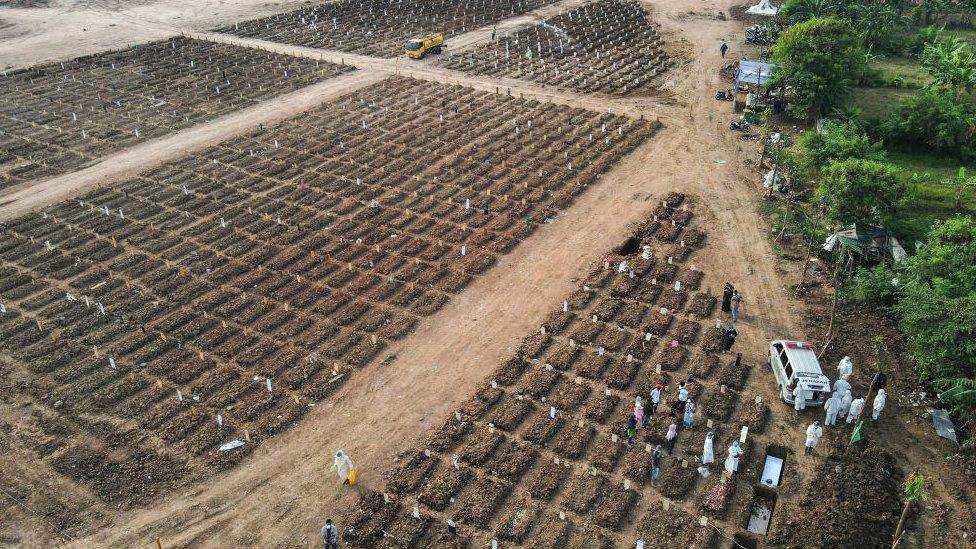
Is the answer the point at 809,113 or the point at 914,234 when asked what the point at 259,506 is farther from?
the point at 809,113

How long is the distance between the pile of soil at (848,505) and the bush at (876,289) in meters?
6.90

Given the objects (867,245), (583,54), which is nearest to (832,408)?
(867,245)

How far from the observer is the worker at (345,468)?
17.5m

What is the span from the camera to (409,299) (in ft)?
81.0

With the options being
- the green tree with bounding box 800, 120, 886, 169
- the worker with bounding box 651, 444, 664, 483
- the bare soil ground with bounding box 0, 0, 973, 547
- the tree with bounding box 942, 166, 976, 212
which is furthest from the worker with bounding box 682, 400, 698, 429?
the tree with bounding box 942, 166, 976, 212

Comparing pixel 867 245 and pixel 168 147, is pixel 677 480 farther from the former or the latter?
pixel 168 147

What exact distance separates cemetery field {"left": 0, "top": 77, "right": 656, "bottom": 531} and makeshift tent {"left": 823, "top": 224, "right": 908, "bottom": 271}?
437 inches

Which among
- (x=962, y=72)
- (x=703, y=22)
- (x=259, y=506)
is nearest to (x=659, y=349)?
(x=259, y=506)

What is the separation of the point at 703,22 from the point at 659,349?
146ft

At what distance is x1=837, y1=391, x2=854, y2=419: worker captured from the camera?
61.9ft

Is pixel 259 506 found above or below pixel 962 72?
below

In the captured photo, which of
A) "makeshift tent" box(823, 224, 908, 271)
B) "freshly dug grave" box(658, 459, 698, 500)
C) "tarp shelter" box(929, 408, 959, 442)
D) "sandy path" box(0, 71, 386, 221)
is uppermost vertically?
"sandy path" box(0, 71, 386, 221)

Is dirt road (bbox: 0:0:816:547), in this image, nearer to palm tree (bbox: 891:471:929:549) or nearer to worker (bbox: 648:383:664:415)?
worker (bbox: 648:383:664:415)

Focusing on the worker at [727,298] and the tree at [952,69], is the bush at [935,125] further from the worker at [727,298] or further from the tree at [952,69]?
the worker at [727,298]
